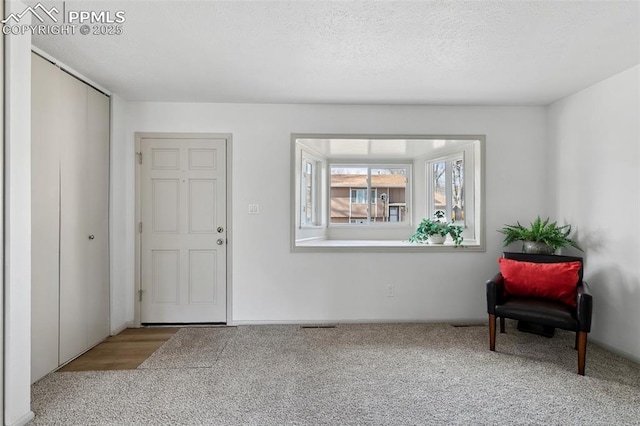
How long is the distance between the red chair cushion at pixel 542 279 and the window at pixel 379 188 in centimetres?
90

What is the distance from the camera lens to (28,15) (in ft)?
6.76

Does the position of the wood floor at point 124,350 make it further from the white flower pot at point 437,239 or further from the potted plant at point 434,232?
the white flower pot at point 437,239

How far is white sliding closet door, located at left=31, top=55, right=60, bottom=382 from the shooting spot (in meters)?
2.55

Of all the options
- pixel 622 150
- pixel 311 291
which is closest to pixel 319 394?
pixel 311 291

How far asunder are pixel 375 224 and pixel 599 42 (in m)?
3.18

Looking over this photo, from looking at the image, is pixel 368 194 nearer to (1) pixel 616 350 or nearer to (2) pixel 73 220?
(1) pixel 616 350

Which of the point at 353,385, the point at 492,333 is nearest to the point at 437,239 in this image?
the point at 492,333

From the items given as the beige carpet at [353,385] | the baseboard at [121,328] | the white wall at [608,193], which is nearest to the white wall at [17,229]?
the beige carpet at [353,385]

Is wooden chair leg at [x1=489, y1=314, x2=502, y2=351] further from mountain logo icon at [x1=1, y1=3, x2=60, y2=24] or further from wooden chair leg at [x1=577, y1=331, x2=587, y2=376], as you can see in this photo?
mountain logo icon at [x1=1, y1=3, x2=60, y2=24]

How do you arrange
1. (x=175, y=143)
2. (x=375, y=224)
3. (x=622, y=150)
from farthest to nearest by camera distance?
(x=375, y=224), (x=175, y=143), (x=622, y=150)

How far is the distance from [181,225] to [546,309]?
3425 mm

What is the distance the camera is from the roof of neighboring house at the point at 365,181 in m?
5.26

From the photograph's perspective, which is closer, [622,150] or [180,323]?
[622,150]

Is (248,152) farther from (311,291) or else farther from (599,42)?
(599,42)
